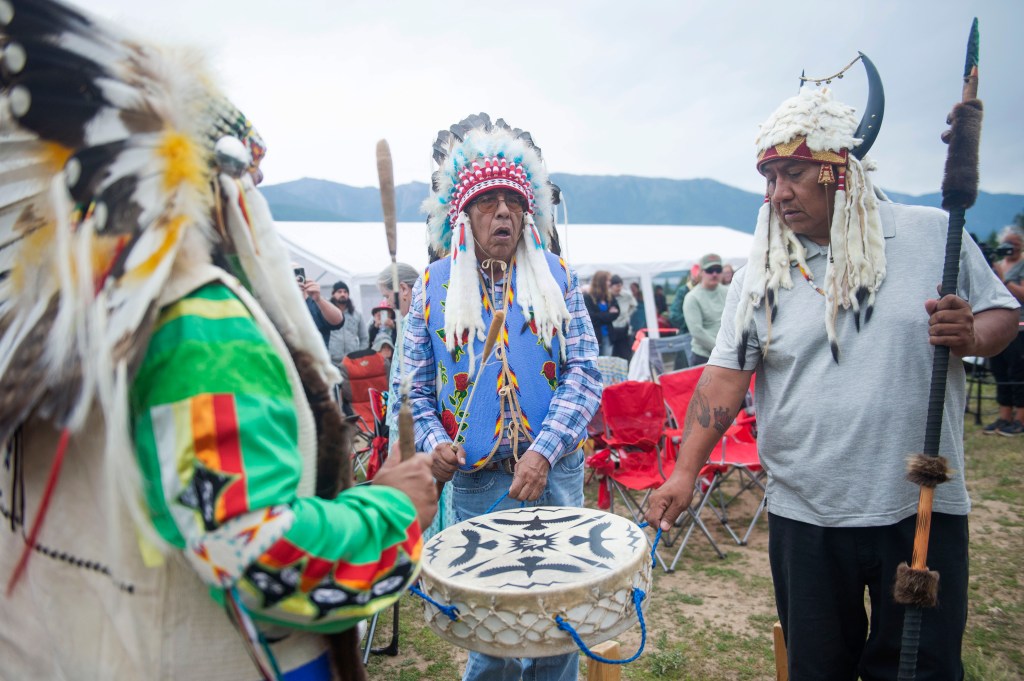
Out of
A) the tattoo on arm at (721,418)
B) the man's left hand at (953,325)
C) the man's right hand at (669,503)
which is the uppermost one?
the man's left hand at (953,325)

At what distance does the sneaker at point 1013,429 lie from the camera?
7105mm

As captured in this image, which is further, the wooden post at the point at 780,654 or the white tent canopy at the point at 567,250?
the white tent canopy at the point at 567,250

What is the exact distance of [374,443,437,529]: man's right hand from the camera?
48.0 inches

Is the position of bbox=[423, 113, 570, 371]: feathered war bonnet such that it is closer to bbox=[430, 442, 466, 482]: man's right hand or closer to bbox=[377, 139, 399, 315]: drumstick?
bbox=[430, 442, 466, 482]: man's right hand

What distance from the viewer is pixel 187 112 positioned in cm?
105

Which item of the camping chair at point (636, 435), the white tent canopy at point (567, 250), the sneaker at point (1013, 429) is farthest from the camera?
the white tent canopy at point (567, 250)

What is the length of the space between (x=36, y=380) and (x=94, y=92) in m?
0.44

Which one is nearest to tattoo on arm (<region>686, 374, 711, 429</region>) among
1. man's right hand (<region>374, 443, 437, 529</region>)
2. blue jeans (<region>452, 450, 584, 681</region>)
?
blue jeans (<region>452, 450, 584, 681</region>)

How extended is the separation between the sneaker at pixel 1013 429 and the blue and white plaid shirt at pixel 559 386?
6.87 metres

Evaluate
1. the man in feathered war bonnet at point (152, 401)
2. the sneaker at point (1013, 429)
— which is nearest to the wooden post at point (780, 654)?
the man in feathered war bonnet at point (152, 401)

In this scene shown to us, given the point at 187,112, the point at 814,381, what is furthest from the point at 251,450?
the point at 814,381

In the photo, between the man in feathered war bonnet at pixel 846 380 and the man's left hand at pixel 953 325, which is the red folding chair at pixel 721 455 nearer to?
the man in feathered war bonnet at pixel 846 380

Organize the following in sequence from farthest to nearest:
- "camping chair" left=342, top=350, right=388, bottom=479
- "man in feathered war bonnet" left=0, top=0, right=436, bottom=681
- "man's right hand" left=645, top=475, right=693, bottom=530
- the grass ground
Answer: "camping chair" left=342, top=350, right=388, bottom=479, the grass ground, "man's right hand" left=645, top=475, right=693, bottom=530, "man in feathered war bonnet" left=0, top=0, right=436, bottom=681

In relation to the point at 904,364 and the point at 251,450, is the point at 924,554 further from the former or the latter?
the point at 251,450
